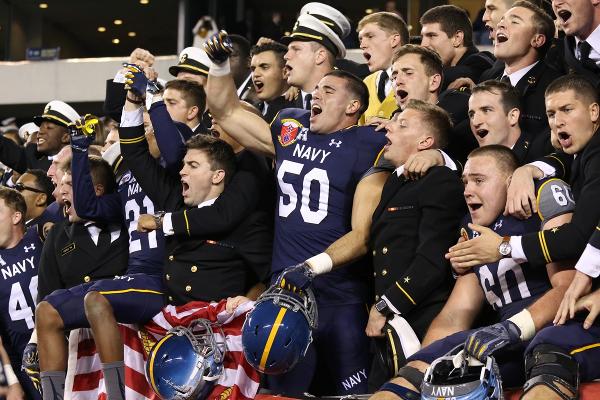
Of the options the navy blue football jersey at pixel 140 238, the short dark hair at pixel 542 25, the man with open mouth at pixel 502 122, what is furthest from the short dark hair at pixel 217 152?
the short dark hair at pixel 542 25

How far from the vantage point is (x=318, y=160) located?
20.3 feet

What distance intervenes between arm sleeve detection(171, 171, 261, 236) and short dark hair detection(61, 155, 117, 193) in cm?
107

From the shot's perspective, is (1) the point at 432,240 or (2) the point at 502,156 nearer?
(2) the point at 502,156

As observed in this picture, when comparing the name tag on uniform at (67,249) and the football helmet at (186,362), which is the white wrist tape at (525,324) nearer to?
the football helmet at (186,362)

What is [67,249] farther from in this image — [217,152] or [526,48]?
[526,48]

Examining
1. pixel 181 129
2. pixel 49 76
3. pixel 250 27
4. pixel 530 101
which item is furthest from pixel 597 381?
pixel 49 76

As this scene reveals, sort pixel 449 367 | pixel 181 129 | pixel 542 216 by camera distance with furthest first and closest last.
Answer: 1. pixel 181 129
2. pixel 542 216
3. pixel 449 367

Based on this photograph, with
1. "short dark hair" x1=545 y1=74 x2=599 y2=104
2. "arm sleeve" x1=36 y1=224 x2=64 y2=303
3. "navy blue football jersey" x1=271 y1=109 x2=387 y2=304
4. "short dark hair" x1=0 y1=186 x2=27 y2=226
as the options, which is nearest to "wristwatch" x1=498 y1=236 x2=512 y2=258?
"short dark hair" x1=545 y1=74 x2=599 y2=104

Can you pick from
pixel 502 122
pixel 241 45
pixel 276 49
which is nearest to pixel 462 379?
pixel 502 122

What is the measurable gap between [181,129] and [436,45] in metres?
1.83

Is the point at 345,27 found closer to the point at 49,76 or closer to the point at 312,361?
the point at 312,361

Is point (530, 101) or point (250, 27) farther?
point (250, 27)

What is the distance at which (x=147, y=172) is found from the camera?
6.77m

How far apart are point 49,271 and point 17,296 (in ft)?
2.53
